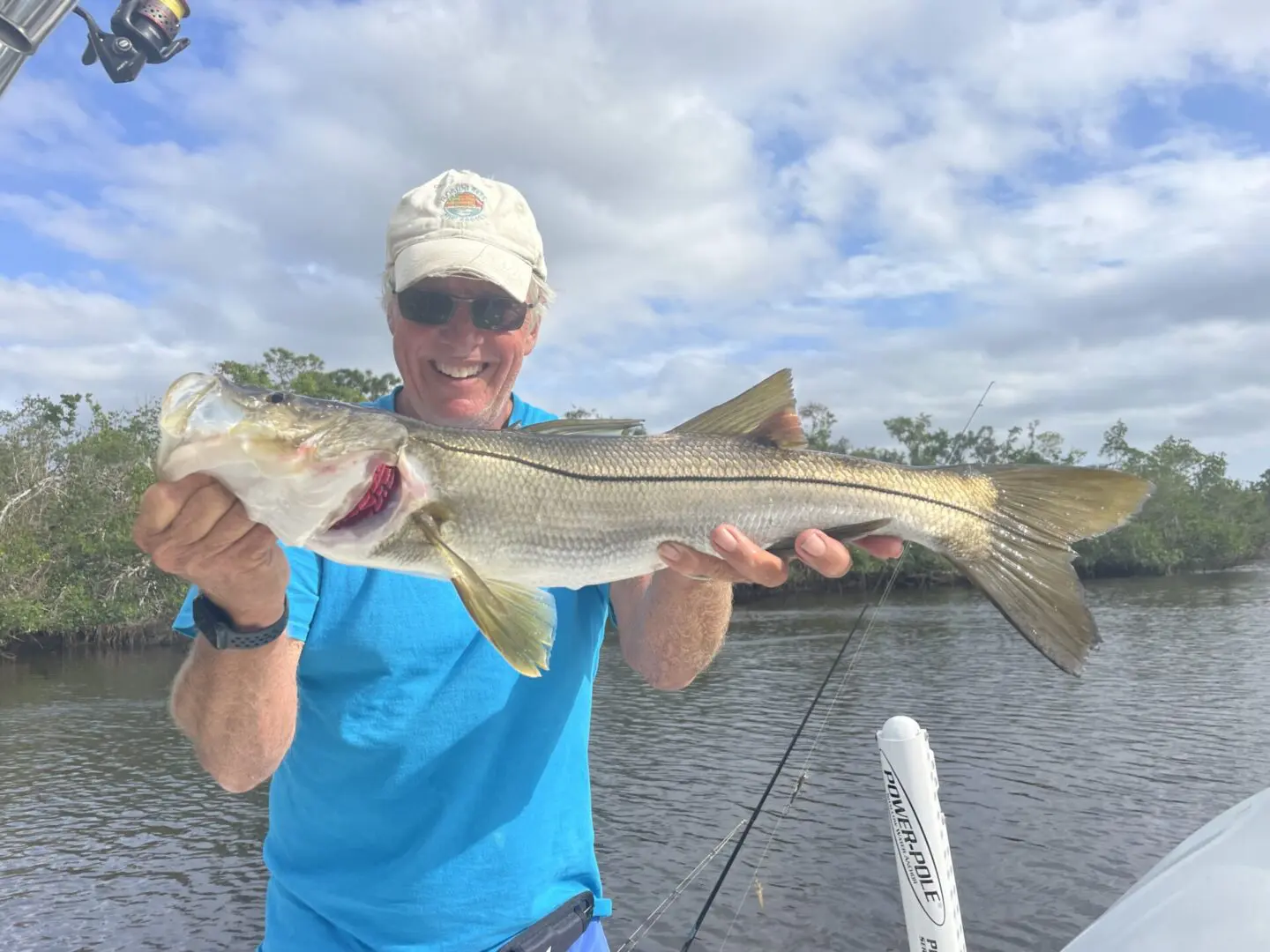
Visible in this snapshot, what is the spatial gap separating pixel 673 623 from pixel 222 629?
1.52 meters

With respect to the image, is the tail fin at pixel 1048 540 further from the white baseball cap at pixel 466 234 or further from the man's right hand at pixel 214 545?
the man's right hand at pixel 214 545

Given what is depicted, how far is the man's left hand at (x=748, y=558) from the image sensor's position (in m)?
2.68

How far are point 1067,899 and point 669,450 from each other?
12.6 m

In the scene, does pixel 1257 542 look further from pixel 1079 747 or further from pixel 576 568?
pixel 576 568

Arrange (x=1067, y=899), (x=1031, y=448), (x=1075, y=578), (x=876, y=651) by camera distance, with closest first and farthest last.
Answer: (x=1075, y=578), (x=1067, y=899), (x=876, y=651), (x=1031, y=448)

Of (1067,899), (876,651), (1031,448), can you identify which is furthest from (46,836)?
(1031,448)

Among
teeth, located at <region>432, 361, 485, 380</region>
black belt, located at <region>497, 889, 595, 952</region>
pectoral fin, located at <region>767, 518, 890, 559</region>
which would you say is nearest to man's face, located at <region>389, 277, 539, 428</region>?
teeth, located at <region>432, 361, 485, 380</region>

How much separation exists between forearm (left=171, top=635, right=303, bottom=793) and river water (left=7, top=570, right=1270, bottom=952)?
1072 centimetres

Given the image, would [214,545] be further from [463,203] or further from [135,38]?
[135,38]

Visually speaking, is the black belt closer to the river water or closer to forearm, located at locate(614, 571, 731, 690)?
forearm, located at locate(614, 571, 731, 690)

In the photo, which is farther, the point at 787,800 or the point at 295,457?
the point at 787,800

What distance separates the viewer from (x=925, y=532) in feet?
9.50

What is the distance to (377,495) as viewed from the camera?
246 centimetres

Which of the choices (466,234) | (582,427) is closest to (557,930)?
(582,427)
